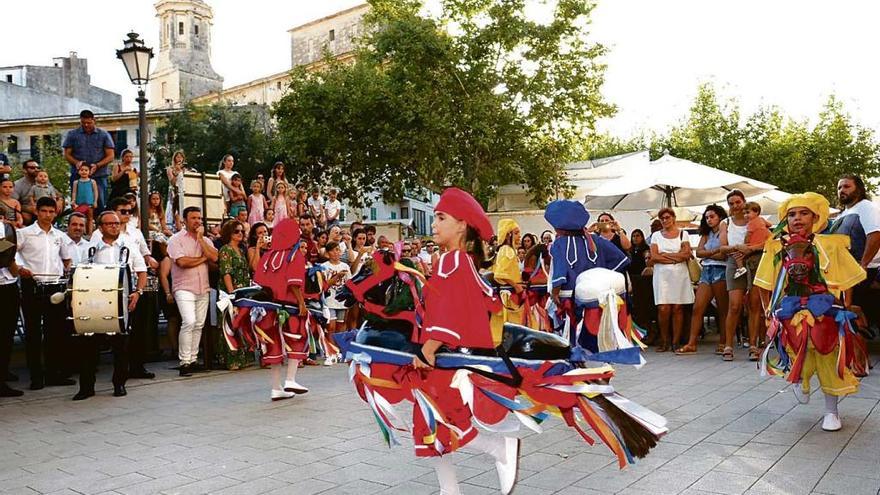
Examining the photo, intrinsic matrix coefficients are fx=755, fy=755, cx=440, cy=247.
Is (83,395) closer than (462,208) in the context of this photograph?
No

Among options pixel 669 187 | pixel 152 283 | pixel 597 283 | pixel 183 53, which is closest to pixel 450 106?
pixel 669 187

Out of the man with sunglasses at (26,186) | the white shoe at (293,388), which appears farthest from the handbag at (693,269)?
the man with sunglasses at (26,186)

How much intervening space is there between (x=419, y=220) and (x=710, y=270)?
165 ft

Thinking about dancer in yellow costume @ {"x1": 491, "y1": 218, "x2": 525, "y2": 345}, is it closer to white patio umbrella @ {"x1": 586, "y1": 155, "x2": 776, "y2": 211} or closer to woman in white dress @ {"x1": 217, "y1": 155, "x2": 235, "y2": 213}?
white patio umbrella @ {"x1": 586, "y1": 155, "x2": 776, "y2": 211}

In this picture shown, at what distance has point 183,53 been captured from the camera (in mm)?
92812

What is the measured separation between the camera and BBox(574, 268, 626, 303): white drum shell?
638 centimetres

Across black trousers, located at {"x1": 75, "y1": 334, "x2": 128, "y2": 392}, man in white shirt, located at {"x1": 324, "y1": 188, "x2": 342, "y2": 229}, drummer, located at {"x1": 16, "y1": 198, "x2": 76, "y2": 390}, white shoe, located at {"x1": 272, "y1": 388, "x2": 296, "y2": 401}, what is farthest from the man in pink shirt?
man in white shirt, located at {"x1": 324, "y1": 188, "x2": 342, "y2": 229}

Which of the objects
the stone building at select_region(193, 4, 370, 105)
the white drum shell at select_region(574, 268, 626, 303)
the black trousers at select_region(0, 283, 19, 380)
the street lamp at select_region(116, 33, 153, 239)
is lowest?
the black trousers at select_region(0, 283, 19, 380)

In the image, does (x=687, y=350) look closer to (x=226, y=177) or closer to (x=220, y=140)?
(x=226, y=177)

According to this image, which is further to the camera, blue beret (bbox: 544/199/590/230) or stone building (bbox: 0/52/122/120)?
stone building (bbox: 0/52/122/120)

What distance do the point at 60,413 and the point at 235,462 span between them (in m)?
3.17

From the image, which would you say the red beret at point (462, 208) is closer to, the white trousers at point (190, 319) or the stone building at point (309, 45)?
the white trousers at point (190, 319)

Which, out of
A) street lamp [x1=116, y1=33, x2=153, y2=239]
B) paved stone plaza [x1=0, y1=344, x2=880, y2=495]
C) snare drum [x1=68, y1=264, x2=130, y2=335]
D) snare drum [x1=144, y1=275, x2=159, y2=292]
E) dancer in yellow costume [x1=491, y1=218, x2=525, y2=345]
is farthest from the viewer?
street lamp [x1=116, y1=33, x2=153, y2=239]

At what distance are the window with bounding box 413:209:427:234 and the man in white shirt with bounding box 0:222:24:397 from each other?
4999 cm
